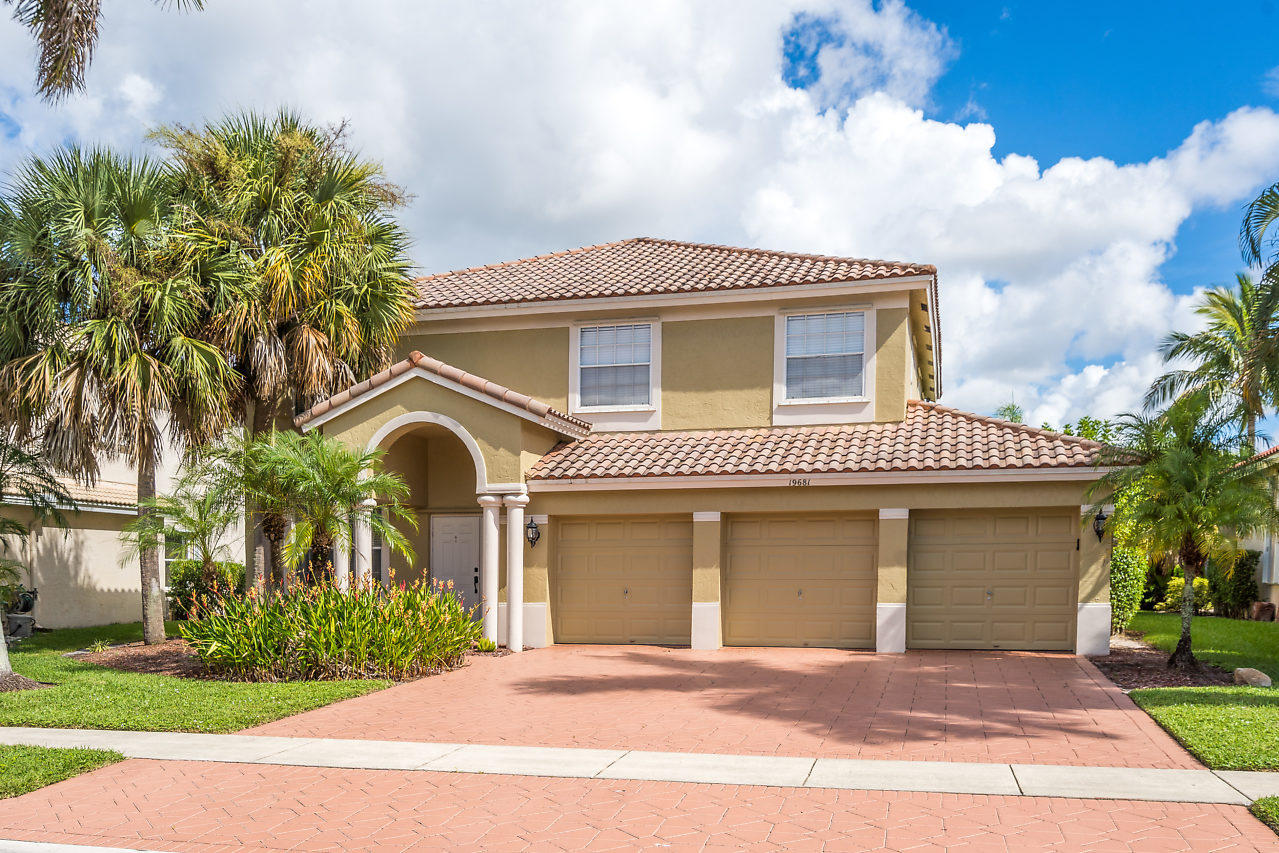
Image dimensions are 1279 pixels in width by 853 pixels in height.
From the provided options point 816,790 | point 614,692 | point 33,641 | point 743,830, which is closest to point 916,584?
point 614,692

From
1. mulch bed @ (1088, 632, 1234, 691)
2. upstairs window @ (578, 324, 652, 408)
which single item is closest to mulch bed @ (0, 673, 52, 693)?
upstairs window @ (578, 324, 652, 408)

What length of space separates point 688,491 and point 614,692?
5354mm

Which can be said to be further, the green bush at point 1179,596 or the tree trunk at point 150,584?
the green bush at point 1179,596

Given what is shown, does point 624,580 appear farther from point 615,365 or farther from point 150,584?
point 150,584

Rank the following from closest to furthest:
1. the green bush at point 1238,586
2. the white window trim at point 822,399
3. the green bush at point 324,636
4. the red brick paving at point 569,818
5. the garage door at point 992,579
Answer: the red brick paving at point 569,818 < the green bush at point 324,636 < the garage door at point 992,579 < the white window trim at point 822,399 < the green bush at point 1238,586

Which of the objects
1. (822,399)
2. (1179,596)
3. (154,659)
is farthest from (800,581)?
(1179,596)

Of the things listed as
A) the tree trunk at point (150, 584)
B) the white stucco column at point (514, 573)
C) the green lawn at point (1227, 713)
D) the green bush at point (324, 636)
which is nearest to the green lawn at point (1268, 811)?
the green lawn at point (1227, 713)

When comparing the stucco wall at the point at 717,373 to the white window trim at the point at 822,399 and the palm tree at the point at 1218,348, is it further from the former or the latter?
the palm tree at the point at 1218,348

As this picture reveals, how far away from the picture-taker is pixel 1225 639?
64.2 feet

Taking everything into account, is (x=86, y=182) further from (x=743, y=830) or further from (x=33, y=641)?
(x=743, y=830)

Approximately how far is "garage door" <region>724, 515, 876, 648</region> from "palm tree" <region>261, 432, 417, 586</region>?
6.09m

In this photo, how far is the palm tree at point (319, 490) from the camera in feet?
48.5

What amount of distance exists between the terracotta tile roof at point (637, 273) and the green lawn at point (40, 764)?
12418 mm

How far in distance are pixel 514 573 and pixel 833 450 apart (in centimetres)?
600
